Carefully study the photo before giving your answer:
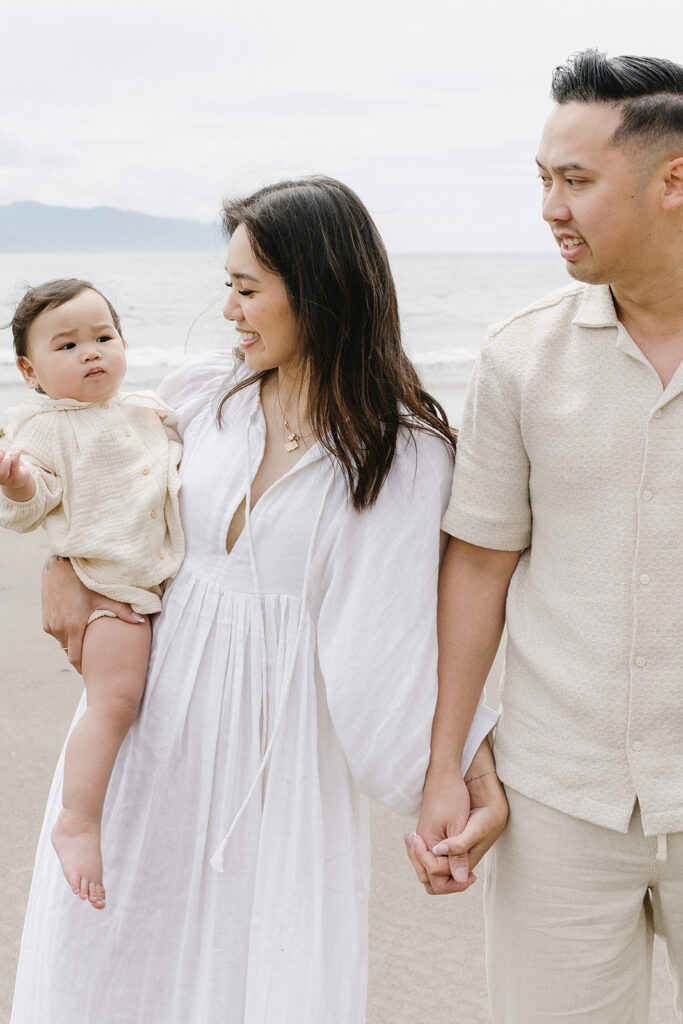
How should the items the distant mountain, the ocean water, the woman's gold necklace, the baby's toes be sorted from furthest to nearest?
the distant mountain
the ocean water
the woman's gold necklace
the baby's toes

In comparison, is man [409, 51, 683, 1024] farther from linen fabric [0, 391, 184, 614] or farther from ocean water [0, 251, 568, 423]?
ocean water [0, 251, 568, 423]

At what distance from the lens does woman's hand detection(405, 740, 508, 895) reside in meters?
1.79

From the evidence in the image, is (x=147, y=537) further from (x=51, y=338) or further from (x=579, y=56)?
(x=579, y=56)

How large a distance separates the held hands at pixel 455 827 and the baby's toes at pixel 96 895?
1.67ft

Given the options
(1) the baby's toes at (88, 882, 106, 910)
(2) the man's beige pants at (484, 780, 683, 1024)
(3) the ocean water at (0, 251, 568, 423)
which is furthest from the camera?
(3) the ocean water at (0, 251, 568, 423)

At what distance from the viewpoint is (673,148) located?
160 cm

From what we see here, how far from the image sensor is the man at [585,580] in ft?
5.28

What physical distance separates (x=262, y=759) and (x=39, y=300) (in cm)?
90

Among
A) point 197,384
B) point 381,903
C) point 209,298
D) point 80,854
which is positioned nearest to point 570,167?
point 197,384

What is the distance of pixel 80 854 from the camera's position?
6.08 feet

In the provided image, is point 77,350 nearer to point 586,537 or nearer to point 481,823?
point 586,537

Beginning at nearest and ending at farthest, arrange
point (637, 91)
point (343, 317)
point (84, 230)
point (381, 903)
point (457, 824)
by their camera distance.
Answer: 1. point (637, 91)
2. point (457, 824)
3. point (343, 317)
4. point (381, 903)
5. point (84, 230)

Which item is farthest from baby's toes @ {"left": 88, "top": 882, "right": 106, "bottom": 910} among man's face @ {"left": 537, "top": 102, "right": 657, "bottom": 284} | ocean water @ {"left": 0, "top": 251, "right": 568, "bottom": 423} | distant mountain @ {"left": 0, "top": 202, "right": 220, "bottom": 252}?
distant mountain @ {"left": 0, "top": 202, "right": 220, "bottom": 252}

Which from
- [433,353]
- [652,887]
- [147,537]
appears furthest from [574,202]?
[433,353]
